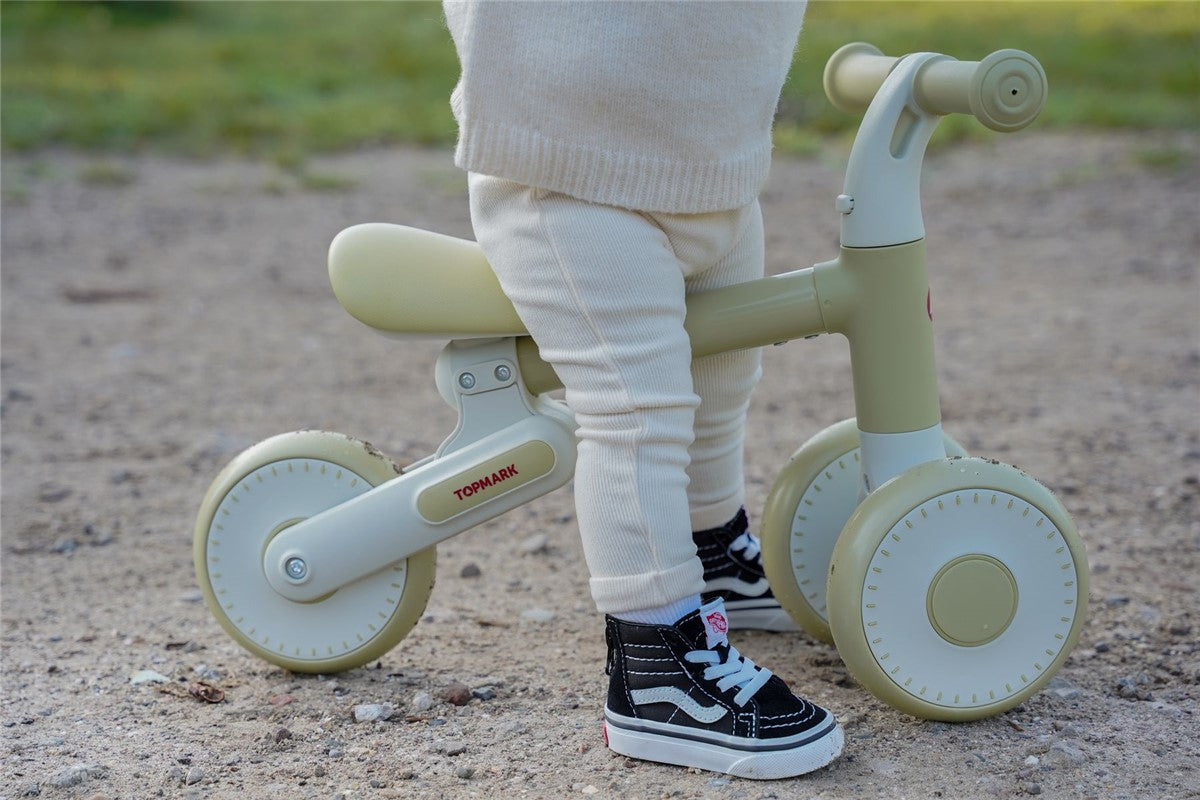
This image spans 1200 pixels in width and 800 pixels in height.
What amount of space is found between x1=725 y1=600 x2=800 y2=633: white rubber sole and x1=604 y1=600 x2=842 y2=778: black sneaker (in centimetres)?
34

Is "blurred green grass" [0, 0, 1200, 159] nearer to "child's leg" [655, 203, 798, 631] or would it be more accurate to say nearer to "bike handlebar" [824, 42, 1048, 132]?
"child's leg" [655, 203, 798, 631]

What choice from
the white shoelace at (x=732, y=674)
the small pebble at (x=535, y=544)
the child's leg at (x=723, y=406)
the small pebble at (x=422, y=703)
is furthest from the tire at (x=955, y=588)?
the small pebble at (x=535, y=544)

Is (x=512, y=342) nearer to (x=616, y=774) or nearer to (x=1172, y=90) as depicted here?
(x=616, y=774)

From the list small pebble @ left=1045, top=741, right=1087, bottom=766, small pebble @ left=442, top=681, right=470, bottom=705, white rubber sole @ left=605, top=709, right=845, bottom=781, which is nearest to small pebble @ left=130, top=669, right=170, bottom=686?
small pebble @ left=442, top=681, right=470, bottom=705

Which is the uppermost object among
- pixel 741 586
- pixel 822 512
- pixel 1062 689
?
pixel 822 512

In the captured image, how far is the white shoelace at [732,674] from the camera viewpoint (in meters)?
1.43

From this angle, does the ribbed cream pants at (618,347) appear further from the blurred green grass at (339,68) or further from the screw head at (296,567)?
the blurred green grass at (339,68)

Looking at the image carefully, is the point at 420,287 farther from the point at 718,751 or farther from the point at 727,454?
the point at 718,751

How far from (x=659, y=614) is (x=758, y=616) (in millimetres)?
396

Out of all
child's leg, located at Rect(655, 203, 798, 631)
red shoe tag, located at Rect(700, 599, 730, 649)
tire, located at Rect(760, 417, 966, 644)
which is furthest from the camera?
tire, located at Rect(760, 417, 966, 644)

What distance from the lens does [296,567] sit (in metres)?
1.62

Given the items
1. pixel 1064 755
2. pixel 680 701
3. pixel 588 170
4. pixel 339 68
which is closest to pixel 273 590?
pixel 680 701

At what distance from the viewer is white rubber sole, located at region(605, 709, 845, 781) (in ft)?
4.57

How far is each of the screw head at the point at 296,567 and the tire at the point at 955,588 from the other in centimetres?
62
